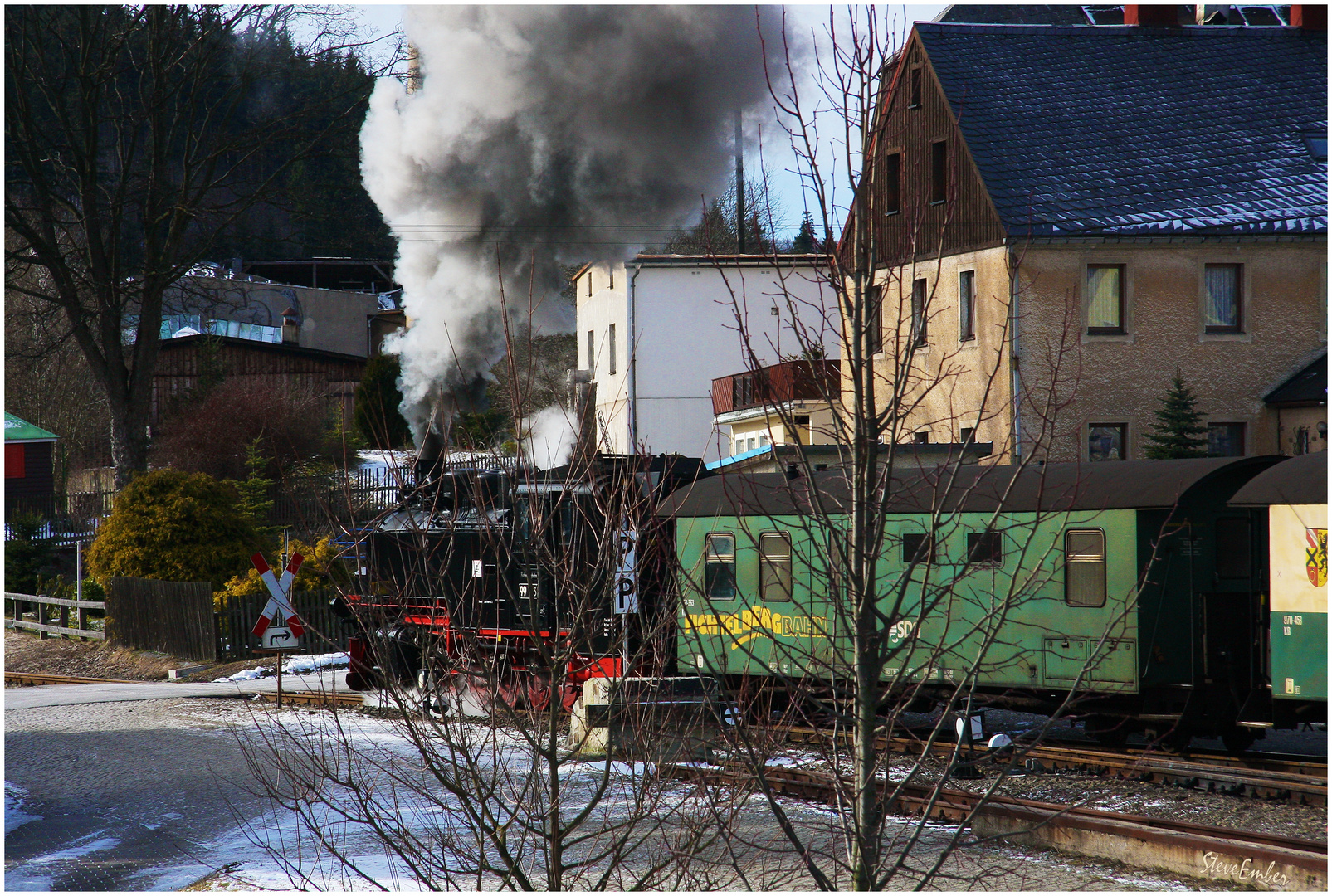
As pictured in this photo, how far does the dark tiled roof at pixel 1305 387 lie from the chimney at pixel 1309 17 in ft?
29.9

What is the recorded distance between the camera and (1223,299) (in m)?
23.5

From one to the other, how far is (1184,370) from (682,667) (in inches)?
564

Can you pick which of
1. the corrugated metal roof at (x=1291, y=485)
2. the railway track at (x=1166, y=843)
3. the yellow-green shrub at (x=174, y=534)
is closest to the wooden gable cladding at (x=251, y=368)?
the yellow-green shrub at (x=174, y=534)

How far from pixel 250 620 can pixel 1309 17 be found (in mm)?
26447

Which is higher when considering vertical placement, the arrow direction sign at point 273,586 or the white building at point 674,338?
the white building at point 674,338

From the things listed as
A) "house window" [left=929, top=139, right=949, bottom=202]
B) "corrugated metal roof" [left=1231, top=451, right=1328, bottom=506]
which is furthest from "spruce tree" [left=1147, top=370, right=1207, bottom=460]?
"corrugated metal roof" [left=1231, top=451, right=1328, bottom=506]

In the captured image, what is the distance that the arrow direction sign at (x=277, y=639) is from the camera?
1373cm

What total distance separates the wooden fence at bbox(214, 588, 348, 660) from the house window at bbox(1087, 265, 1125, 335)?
48.4 feet

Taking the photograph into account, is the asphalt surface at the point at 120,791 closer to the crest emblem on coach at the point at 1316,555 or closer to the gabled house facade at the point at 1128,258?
the crest emblem on coach at the point at 1316,555

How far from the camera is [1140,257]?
23203 millimetres

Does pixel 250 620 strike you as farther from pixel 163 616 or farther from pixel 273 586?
pixel 273 586

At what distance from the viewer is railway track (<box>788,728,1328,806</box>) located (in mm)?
9438

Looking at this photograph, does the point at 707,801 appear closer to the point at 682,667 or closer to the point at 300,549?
the point at 682,667

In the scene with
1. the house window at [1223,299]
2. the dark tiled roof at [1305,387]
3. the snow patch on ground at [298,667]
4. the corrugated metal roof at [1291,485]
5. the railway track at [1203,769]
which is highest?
the house window at [1223,299]
